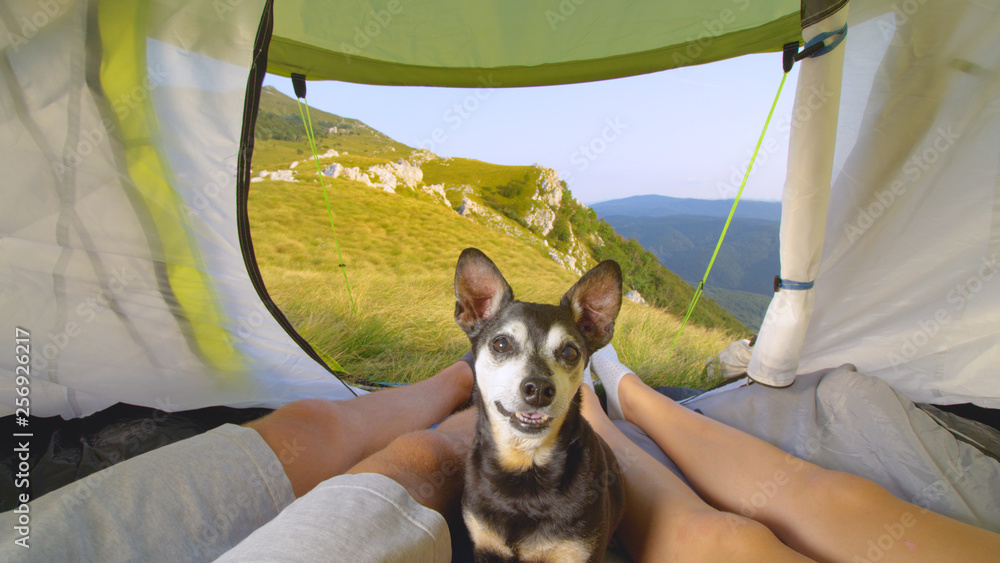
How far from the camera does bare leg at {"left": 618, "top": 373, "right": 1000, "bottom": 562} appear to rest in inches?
40.3

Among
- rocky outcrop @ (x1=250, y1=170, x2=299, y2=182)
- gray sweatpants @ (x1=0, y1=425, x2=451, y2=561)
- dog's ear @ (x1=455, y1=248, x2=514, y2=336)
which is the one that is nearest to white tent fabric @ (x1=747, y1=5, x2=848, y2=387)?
dog's ear @ (x1=455, y1=248, x2=514, y2=336)

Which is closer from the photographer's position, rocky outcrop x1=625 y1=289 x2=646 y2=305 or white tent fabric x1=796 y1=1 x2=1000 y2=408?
white tent fabric x1=796 y1=1 x2=1000 y2=408

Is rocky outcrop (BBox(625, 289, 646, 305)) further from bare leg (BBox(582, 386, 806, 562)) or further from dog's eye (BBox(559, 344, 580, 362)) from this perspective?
dog's eye (BBox(559, 344, 580, 362))

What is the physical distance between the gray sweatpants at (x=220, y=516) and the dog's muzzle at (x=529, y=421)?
30 centimetres

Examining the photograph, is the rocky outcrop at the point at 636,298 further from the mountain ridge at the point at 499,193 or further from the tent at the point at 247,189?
the tent at the point at 247,189

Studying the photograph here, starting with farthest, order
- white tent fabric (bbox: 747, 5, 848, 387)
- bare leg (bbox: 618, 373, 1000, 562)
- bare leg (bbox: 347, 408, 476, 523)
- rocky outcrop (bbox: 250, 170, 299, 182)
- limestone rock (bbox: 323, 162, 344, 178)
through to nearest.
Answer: limestone rock (bbox: 323, 162, 344, 178)
rocky outcrop (bbox: 250, 170, 299, 182)
white tent fabric (bbox: 747, 5, 848, 387)
bare leg (bbox: 347, 408, 476, 523)
bare leg (bbox: 618, 373, 1000, 562)

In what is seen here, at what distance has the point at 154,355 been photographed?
5.74 feet

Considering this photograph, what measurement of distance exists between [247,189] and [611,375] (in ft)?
6.26

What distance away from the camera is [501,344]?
1.27 m

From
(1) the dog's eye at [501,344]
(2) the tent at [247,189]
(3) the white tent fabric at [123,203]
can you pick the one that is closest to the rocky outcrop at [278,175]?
(2) the tent at [247,189]

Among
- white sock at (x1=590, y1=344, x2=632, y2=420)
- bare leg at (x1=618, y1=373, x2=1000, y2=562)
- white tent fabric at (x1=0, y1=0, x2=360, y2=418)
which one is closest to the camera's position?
bare leg at (x1=618, y1=373, x2=1000, y2=562)

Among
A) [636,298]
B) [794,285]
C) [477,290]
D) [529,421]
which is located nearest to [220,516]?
[529,421]

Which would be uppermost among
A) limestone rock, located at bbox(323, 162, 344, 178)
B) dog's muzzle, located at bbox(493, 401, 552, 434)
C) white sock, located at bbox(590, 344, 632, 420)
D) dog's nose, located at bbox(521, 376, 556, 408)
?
limestone rock, located at bbox(323, 162, 344, 178)

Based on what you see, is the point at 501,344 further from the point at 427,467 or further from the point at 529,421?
the point at 427,467
